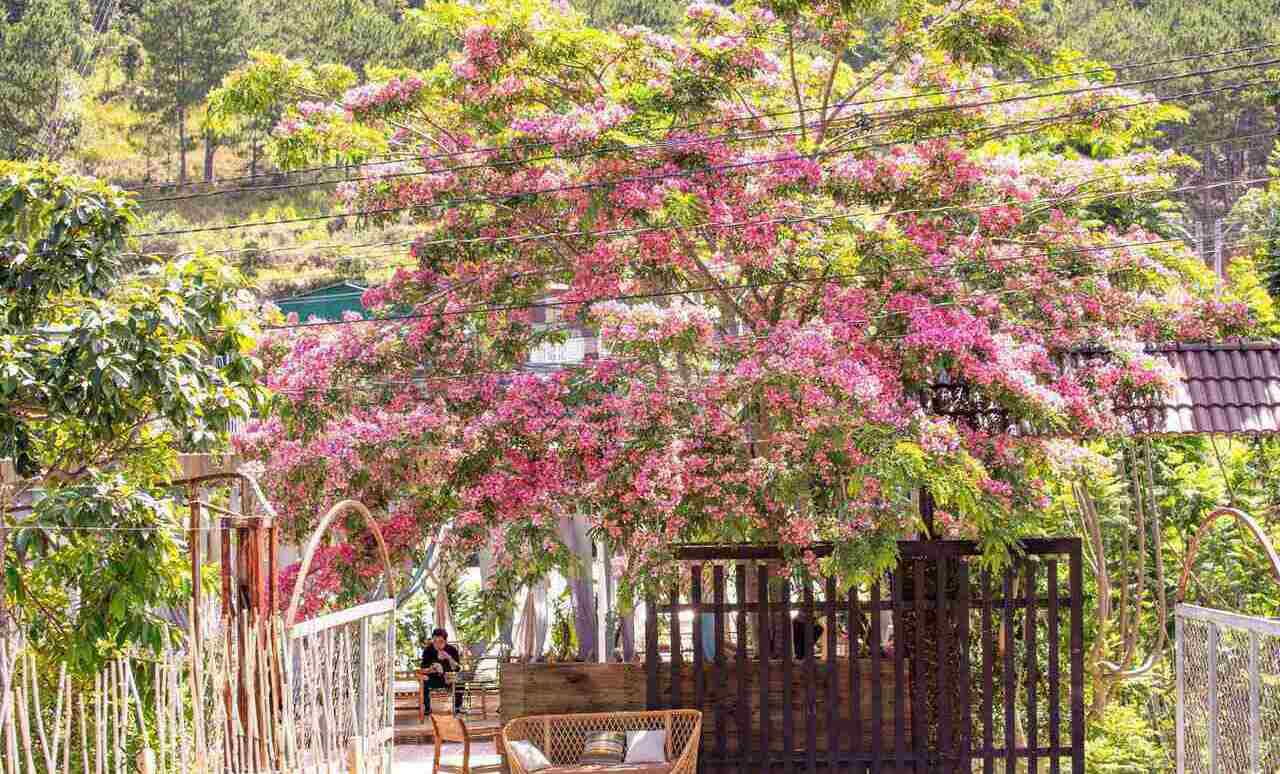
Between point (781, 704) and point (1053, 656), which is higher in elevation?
point (1053, 656)

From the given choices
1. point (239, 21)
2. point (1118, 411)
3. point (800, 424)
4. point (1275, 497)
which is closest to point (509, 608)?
point (800, 424)

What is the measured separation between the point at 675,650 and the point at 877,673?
4.43 ft

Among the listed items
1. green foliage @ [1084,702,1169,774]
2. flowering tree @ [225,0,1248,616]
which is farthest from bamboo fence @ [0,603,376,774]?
green foliage @ [1084,702,1169,774]

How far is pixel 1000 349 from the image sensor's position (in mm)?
8711

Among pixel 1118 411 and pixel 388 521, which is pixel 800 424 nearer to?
pixel 1118 411

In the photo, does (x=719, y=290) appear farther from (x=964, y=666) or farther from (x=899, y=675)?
(x=964, y=666)

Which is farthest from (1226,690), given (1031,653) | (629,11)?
(629,11)

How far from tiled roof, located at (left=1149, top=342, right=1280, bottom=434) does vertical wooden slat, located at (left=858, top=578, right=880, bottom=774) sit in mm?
2078

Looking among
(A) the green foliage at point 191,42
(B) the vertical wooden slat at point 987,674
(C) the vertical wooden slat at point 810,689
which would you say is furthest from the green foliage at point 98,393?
(A) the green foliage at point 191,42

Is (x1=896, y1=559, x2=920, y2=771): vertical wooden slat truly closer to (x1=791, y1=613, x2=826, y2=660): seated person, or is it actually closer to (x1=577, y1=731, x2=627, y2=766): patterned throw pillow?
(x1=791, y1=613, x2=826, y2=660): seated person

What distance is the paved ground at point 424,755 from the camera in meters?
11.0

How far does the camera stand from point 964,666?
933cm

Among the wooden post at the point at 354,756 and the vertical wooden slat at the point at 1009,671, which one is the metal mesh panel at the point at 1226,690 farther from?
the wooden post at the point at 354,756

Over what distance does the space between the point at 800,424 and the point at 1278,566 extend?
9.48 feet
